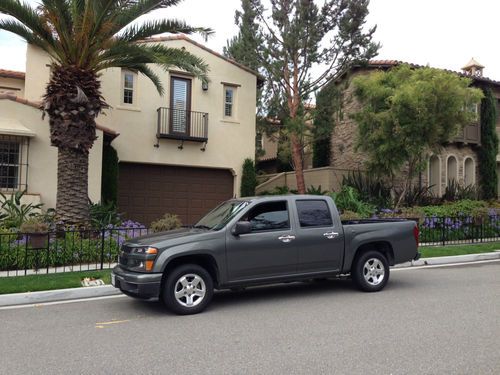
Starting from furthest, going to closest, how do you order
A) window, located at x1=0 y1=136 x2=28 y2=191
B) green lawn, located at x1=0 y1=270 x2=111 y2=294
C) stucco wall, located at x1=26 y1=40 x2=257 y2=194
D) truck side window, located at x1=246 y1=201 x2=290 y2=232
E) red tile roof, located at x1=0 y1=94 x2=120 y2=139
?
stucco wall, located at x1=26 y1=40 x2=257 y2=194 → window, located at x1=0 y1=136 x2=28 y2=191 → red tile roof, located at x1=0 y1=94 x2=120 y2=139 → green lawn, located at x1=0 y1=270 x2=111 y2=294 → truck side window, located at x1=246 y1=201 x2=290 y2=232

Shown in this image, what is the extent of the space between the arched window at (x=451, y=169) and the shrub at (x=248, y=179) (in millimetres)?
10529

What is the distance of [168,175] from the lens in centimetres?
1883

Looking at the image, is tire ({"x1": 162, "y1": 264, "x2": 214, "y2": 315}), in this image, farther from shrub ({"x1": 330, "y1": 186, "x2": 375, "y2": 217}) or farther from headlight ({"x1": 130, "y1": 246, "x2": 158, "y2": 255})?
shrub ({"x1": 330, "y1": 186, "x2": 375, "y2": 217})

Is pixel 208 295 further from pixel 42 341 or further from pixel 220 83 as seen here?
pixel 220 83

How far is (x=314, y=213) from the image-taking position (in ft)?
27.3

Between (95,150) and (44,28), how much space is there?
4.55 metres

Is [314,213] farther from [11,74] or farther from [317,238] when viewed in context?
[11,74]

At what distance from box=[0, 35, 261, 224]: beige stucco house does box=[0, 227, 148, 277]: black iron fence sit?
15.7 feet

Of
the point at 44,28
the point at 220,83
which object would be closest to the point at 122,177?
the point at 220,83

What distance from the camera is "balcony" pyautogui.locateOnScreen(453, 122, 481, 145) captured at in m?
23.6

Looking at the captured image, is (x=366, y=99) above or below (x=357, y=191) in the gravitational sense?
above

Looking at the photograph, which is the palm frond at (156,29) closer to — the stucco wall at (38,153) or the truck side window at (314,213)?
the stucco wall at (38,153)

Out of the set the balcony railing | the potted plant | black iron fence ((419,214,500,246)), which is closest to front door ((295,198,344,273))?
the potted plant

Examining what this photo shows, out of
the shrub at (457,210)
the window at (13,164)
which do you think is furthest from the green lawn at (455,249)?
the window at (13,164)
